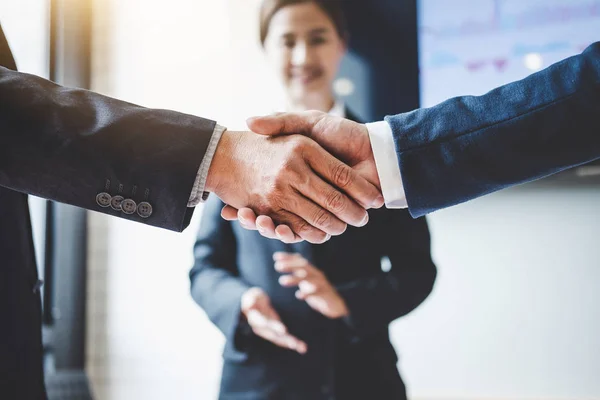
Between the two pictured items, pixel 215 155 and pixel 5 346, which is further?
pixel 215 155

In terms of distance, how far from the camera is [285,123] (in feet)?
3.36

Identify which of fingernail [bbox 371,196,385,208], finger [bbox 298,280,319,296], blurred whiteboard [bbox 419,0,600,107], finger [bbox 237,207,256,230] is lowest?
finger [bbox 298,280,319,296]

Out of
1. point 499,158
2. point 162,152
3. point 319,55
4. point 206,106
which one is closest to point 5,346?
point 162,152

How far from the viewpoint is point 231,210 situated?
3.41 ft

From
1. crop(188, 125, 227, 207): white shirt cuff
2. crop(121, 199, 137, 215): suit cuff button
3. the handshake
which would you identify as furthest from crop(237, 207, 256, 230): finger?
crop(121, 199, 137, 215): suit cuff button

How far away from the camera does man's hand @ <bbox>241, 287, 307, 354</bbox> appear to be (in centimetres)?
122

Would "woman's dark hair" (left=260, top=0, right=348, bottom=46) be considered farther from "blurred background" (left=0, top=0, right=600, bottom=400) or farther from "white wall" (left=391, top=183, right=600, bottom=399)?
"white wall" (left=391, top=183, right=600, bottom=399)

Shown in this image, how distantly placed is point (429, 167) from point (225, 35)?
1486mm

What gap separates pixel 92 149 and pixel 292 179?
1.16 feet

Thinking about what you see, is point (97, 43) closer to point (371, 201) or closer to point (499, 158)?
point (371, 201)

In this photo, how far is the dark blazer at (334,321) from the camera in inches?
49.5

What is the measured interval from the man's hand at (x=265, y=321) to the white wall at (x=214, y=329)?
0.76 metres

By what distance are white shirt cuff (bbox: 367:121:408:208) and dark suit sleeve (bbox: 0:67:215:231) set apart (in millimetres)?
329

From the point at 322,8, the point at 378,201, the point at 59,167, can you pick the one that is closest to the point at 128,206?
the point at 59,167
